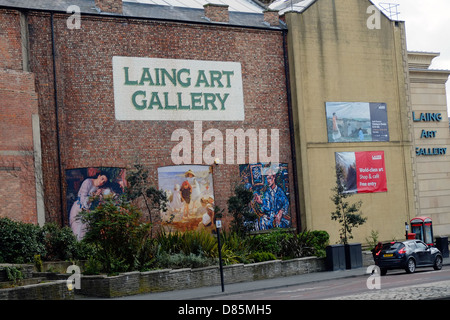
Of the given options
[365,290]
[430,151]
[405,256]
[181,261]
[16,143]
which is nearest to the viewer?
[365,290]

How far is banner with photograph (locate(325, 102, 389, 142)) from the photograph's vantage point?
41656mm

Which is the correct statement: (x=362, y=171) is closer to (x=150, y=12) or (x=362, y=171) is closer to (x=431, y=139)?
(x=431, y=139)

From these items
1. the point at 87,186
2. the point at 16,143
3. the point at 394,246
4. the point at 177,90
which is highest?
the point at 177,90

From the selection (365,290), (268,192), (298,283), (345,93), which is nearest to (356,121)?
(345,93)

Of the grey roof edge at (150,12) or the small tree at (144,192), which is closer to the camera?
the small tree at (144,192)

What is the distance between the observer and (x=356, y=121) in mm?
42438

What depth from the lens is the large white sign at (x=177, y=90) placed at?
36.1 m

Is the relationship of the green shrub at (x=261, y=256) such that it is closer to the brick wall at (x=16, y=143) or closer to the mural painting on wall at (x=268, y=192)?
the mural painting on wall at (x=268, y=192)

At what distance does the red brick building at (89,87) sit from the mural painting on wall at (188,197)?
0.53m

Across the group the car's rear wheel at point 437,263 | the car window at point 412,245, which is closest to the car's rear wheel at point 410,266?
the car window at point 412,245

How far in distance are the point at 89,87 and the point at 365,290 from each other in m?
18.0

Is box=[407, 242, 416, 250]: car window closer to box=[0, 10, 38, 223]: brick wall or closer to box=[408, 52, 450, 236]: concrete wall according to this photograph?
box=[408, 52, 450, 236]: concrete wall

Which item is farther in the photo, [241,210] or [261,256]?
[241,210]
